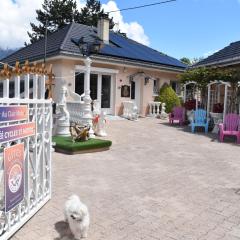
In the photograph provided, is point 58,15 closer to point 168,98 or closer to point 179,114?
point 168,98

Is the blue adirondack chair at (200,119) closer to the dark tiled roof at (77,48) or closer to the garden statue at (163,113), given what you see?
the garden statue at (163,113)

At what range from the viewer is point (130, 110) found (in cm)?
1766

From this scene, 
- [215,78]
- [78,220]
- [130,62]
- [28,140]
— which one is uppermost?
[130,62]

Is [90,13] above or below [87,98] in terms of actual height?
above

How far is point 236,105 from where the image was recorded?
538 inches

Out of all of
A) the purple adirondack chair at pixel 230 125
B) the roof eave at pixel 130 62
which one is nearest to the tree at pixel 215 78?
the purple adirondack chair at pixel 230 125

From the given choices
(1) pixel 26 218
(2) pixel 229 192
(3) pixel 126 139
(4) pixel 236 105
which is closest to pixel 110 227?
(1) pixel 26 218

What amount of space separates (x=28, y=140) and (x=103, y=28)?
16.4 m

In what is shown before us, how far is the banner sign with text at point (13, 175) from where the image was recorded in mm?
3643

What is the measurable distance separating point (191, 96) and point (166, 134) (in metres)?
4.71

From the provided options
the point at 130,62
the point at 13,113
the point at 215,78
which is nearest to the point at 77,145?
the point at 13,113

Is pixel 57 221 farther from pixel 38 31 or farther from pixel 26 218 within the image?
pixel 38 31

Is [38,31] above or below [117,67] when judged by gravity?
above

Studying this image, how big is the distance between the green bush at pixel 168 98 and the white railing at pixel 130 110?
9.37 feet
